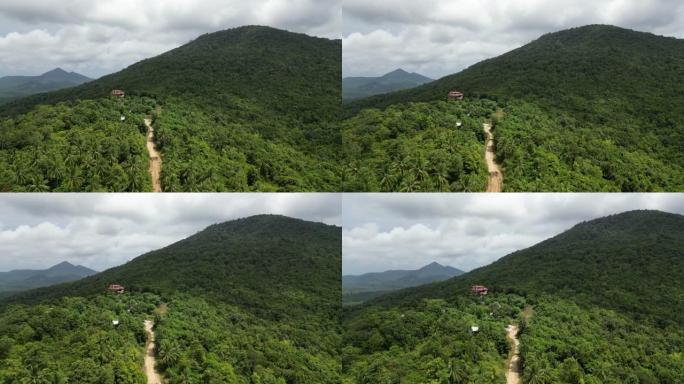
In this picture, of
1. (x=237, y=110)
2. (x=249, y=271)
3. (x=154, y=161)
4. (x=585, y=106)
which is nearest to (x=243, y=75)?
(x=237, y=110)

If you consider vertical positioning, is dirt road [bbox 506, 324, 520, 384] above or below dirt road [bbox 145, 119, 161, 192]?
below

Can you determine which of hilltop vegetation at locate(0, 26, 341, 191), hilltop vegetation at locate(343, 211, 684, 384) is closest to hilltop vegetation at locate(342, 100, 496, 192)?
hilltop vegetation at locate(0, 26, 341, 191)

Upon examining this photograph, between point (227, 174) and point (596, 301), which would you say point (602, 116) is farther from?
point (227, 174)

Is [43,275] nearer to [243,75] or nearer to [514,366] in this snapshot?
[243,75]

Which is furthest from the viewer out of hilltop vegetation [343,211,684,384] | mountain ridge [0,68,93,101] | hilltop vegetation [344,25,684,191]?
mountain ridge [0,68,93,101]

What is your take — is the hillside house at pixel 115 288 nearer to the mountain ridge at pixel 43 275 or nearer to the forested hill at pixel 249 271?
the forested hill at pixel 249 271

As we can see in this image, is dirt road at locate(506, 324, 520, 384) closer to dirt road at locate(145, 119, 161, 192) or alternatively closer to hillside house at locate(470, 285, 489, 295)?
hillside house at locate(470, 285, 489, 295)
